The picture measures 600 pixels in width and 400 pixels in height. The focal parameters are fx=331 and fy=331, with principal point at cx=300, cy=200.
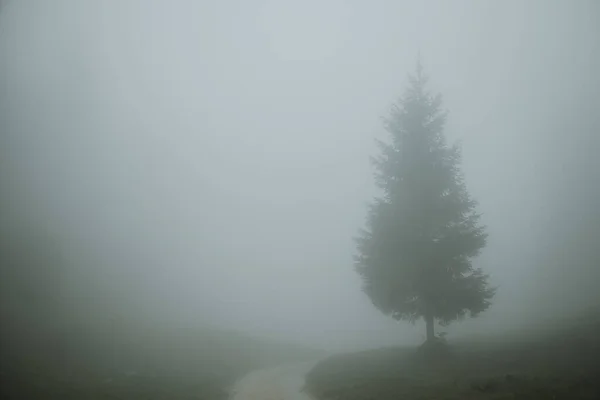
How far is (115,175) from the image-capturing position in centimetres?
7775

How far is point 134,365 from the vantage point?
26.7m

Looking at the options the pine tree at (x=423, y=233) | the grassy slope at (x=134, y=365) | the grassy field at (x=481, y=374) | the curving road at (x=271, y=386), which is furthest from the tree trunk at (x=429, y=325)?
the grassy slope at (x=134, y=365)

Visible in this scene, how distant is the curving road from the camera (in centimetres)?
1904

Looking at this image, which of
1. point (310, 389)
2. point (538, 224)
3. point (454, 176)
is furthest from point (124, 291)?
point (538, 224)

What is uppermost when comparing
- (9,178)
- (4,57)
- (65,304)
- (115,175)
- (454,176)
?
(4,57)

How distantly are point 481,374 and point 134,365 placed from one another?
25117mm

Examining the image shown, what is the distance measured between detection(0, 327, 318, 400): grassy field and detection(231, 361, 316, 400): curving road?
1.10 meters

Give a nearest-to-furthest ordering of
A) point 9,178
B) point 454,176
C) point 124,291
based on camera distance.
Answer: point 454,176, point 124,291, point 9,178

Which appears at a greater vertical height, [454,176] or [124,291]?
[454,176]

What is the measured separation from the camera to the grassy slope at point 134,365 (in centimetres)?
1883

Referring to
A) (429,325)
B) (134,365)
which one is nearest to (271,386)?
(429,325)

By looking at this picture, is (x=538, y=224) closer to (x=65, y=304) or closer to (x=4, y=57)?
(x=65, y=304)

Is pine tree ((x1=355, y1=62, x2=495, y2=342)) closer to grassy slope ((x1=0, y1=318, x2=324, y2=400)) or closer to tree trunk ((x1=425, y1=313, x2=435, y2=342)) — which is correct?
tree trunk ((x1=425, y1=313, x2=435, y2=342))

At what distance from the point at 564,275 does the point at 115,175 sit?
10783cm
